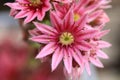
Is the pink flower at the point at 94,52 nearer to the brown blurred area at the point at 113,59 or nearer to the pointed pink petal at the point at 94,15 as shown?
the pointed pink petal at the point at 94,15

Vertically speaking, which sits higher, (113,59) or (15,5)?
(15,5)

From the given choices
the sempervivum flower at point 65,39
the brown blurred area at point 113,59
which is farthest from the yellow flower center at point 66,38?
the brown blurred area at point 113,59

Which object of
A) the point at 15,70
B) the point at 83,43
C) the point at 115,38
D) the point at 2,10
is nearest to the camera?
the point at 83,43

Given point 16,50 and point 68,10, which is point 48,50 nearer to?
point 68,10

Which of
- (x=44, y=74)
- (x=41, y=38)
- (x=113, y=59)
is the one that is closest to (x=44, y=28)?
(x=41, y=38)

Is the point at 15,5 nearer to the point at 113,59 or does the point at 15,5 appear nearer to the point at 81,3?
the point at 81,3

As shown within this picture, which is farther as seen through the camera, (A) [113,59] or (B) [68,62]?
(A) [113,59]

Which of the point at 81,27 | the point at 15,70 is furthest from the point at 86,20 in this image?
the point at 15,70
